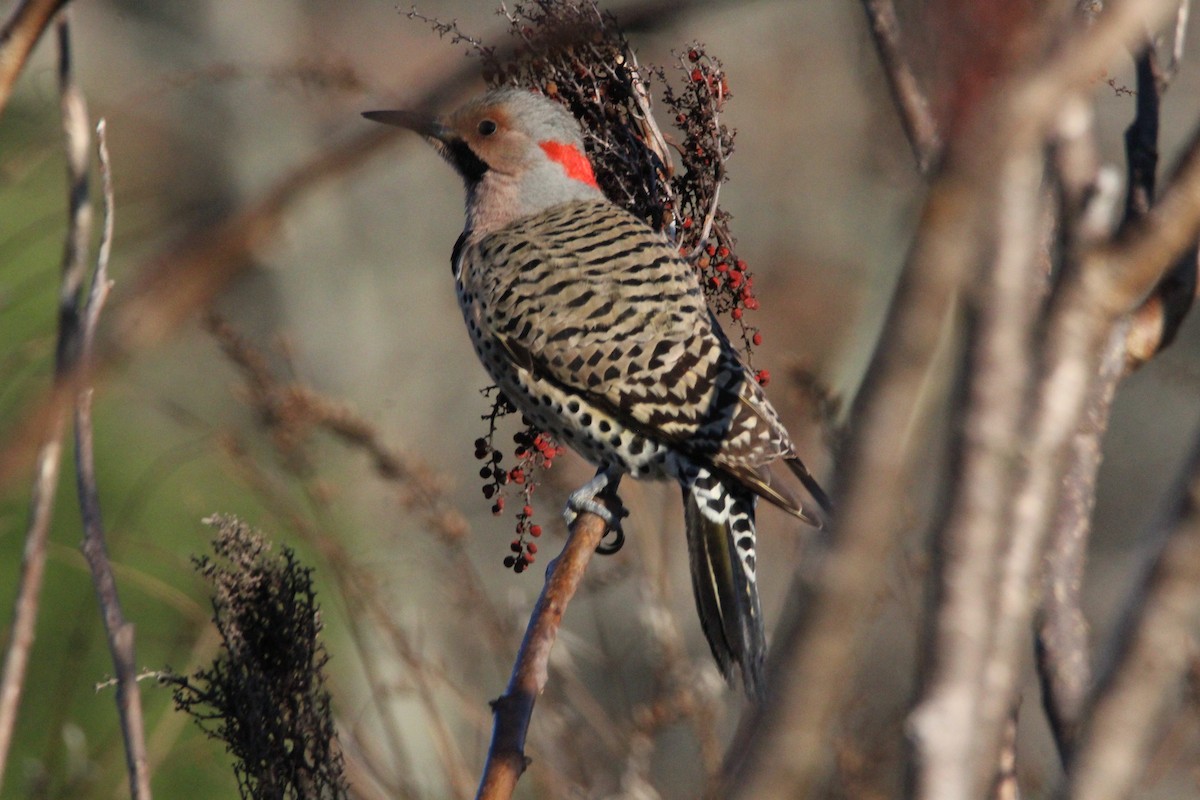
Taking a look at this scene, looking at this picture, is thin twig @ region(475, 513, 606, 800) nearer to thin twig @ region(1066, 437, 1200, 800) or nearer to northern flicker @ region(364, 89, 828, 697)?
northern flicker @ region(364, 89, 828, 697)

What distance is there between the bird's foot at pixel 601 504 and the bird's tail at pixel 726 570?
0.16 m

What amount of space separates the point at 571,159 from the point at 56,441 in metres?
2.18

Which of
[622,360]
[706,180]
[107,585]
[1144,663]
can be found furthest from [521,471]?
[1144,663]

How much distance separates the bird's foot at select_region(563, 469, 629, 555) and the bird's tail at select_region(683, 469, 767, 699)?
16 cm

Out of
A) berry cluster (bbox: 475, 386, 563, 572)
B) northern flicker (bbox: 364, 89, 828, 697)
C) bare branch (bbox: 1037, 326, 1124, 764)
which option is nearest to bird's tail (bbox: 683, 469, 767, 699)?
northern flicker (bbox: 364, 89, 828, 697)

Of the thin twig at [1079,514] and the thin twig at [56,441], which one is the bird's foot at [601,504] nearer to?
the thin twig at [1079,514]

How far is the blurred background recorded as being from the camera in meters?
3.10

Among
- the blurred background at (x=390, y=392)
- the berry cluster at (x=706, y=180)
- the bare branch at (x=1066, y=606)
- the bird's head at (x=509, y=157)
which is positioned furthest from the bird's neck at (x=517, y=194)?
the bare branch at (x=1066, y=606)

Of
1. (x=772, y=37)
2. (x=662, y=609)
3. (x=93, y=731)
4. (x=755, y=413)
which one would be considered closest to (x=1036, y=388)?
(x=755, y=413)

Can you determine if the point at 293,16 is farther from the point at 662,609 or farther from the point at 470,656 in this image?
the point at 662,609

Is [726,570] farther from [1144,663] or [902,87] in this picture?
[1144,663]

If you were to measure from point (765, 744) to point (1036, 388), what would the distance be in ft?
0.77

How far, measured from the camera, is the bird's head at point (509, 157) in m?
3.50

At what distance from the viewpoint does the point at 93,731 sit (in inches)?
233
